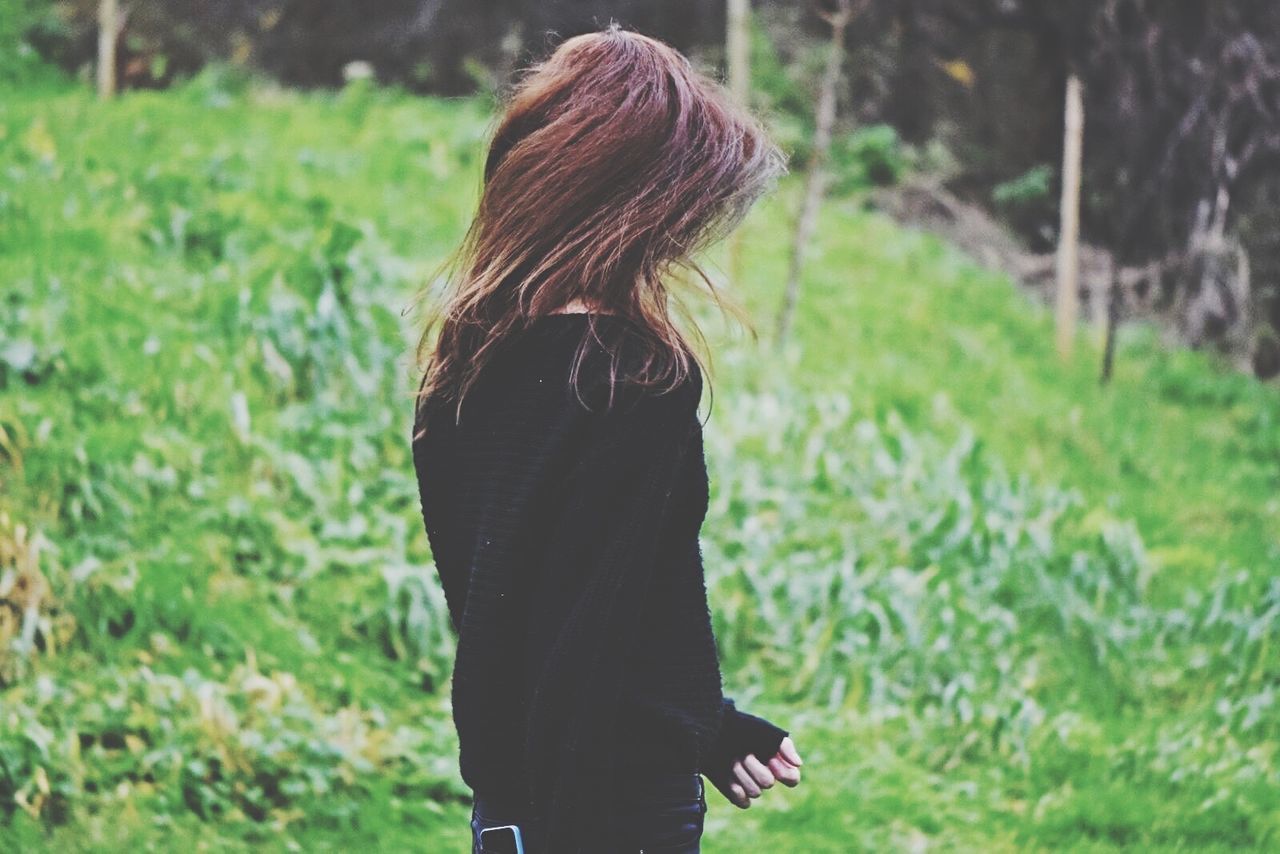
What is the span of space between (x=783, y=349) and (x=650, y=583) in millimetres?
7252

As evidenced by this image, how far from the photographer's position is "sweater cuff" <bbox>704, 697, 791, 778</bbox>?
6.09ft

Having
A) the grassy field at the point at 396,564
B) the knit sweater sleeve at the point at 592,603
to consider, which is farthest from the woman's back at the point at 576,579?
the grassy field at the point at 396,564

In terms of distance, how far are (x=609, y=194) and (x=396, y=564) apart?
3.64 metres

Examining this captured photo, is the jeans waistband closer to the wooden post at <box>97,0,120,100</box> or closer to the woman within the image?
the woman

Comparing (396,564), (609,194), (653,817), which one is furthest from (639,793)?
(396,564)

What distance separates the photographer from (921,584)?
19.6 feet

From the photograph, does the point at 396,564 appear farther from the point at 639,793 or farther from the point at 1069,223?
the point at 1069,223

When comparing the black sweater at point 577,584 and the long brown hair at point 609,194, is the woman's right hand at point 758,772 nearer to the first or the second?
the black sweater at point 577,584

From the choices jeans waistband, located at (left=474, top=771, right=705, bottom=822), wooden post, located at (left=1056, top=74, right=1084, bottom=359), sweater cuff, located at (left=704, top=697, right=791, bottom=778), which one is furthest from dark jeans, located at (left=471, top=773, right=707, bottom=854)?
wooden post, located at (left=1056, top=74, right=1084, bottom=359)

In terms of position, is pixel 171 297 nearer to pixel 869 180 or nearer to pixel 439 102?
pixel 439 102

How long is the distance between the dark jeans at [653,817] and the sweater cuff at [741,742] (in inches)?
4.8

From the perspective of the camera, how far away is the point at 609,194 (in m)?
1.74

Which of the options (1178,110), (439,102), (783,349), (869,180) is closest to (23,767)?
(783,349)

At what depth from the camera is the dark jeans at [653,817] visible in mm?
1673
